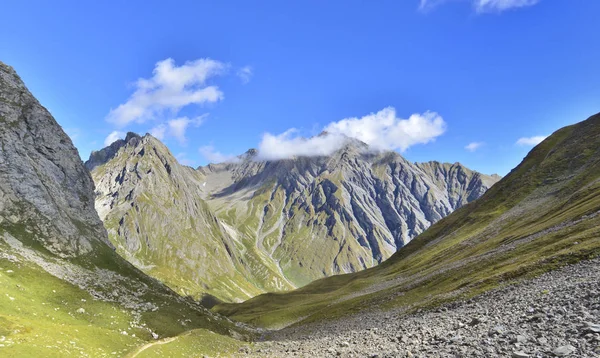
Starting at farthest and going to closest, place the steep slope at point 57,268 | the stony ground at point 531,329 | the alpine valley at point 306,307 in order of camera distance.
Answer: the steep slope at point 57,268 → the alpine valley at point 306,307 → the stony ground at point 531,329

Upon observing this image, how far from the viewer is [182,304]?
81.8 m

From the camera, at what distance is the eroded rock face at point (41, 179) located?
262 feet

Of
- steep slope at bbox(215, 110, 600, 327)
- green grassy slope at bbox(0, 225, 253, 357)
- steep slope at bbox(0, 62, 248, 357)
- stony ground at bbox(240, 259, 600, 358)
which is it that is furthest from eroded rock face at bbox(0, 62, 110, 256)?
stony ground at bbox(240, 259, 600, 358)

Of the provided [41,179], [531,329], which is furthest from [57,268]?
[531,329]

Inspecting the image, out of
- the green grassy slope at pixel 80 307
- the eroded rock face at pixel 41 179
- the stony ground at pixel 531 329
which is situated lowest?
the stony ground at pixel 531 329

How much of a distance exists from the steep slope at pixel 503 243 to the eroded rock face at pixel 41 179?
66.5 metres

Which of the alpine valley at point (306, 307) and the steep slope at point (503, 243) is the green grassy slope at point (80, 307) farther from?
the steep slope at point (503, 243)

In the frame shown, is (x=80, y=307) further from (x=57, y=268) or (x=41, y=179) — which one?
(x=41, y=179)

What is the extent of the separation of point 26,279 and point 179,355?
34.1 meters

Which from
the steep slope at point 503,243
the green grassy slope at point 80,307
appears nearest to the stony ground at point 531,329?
the steep slope at point 503,243

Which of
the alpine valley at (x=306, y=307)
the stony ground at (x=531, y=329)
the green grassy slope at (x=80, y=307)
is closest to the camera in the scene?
the stony ground at (x=531, y=329)

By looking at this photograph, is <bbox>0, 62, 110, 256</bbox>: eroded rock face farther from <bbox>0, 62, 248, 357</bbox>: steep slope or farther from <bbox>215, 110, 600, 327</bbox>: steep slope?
<bbox>215, 110, 600, 327</bbox>: steep slope

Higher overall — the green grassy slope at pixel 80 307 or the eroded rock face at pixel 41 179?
the eroded rock face at pixel 41 179

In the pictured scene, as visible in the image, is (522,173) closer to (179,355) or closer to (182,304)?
(182,304)
